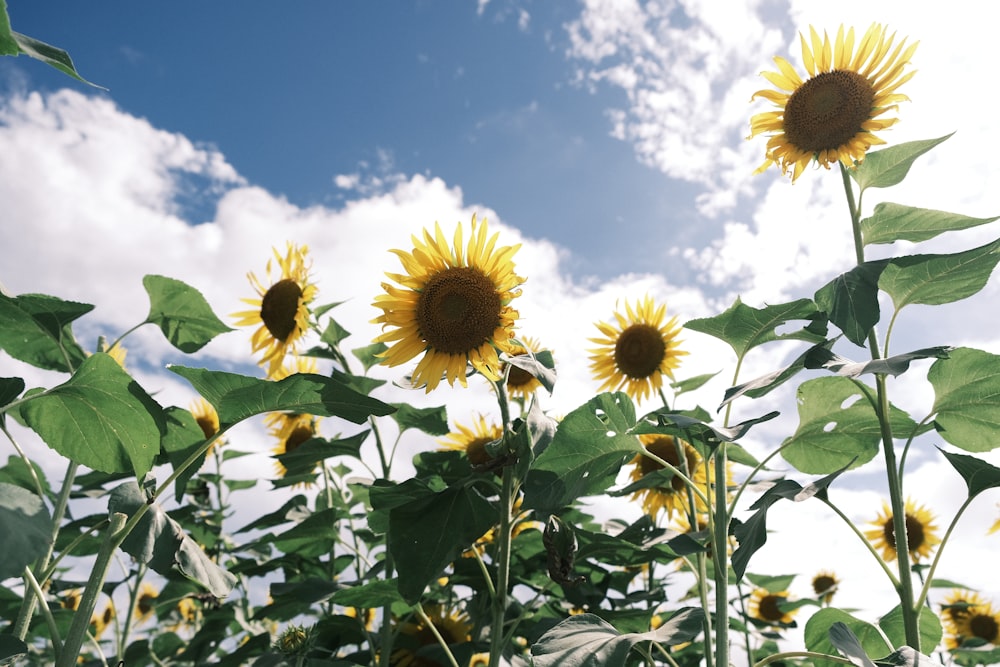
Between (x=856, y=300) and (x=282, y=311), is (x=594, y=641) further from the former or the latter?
(x=282, y=311)

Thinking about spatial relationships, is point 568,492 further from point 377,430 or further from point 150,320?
point 150,320

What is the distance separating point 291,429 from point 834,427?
250cm

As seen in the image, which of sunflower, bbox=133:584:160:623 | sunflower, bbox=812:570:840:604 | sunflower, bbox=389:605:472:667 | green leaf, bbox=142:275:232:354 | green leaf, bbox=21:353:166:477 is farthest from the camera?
sunflower, bbox=812:570:840:604

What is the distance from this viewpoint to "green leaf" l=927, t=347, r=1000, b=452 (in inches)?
63.4

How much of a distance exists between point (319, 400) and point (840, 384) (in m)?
1.18

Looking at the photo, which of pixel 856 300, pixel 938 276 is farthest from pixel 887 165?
pixel 856 300

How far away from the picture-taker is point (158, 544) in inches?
54.7

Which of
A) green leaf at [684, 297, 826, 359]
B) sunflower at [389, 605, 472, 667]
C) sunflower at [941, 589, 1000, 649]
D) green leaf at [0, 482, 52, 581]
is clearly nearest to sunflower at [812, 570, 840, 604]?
sunflower at [941, 589, 1000, 649]

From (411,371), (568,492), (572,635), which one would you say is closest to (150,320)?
(411,371)

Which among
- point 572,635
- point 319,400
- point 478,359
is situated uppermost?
point 478,359

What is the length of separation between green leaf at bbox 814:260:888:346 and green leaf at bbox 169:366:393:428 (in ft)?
3.07

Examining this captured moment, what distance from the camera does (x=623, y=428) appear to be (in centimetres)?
168

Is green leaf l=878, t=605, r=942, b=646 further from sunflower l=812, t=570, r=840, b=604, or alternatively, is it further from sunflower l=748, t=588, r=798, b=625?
sunflower l=812, t=570, r=840, b=604

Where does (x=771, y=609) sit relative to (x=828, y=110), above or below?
below
